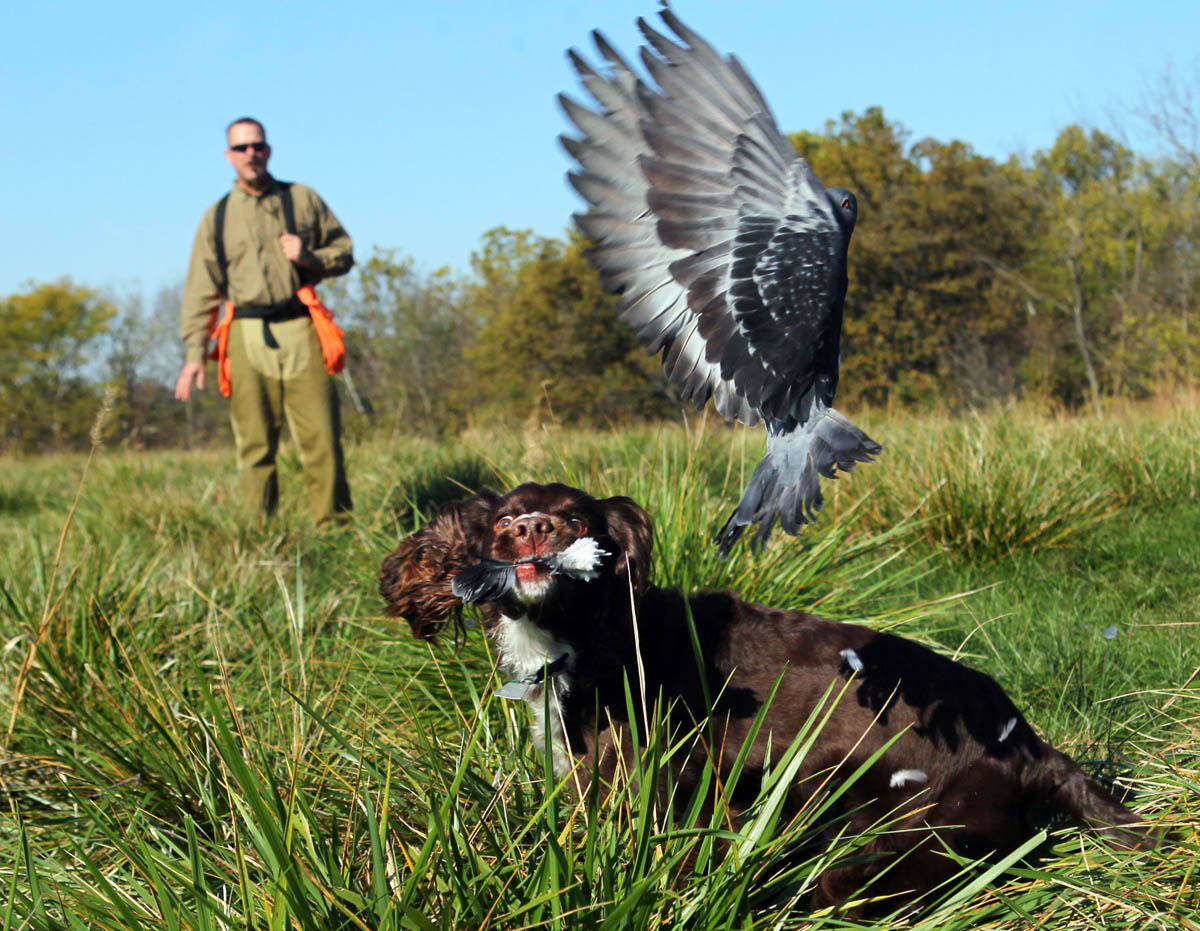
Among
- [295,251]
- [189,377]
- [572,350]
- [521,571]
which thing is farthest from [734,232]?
[572,350]

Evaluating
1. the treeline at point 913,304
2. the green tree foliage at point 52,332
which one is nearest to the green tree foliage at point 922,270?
the treeline at point 913,304

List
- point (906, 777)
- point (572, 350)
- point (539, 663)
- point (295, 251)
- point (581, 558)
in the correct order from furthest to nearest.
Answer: point (572, 350), point (295, 251), point (539, 663), point (906, 777), point (581, 558)

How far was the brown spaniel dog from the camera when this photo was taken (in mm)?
2389

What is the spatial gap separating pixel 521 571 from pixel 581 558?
0.56 feet

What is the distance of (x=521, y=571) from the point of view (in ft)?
7.84

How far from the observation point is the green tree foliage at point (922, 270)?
2158 centimetres

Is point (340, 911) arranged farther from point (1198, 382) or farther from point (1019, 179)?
point (1019, 179)

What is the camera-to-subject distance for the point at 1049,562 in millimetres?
4805

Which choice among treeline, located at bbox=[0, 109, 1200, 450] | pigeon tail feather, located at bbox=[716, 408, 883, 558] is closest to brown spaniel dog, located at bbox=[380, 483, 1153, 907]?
pigeon tail feather, located at bbox=[716, 408, 883, 558]

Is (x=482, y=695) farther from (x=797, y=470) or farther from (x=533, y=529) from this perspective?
(x=797, y=470)

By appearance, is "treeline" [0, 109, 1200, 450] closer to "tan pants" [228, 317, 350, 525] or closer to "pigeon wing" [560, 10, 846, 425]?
"tan pants" [228, 317, 350, 525]

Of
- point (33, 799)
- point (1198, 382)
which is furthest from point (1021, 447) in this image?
point (1198, 382)

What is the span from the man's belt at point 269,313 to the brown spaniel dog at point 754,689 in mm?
4115

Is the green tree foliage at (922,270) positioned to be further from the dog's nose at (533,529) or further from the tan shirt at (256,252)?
the dog's nose at (533,529)
